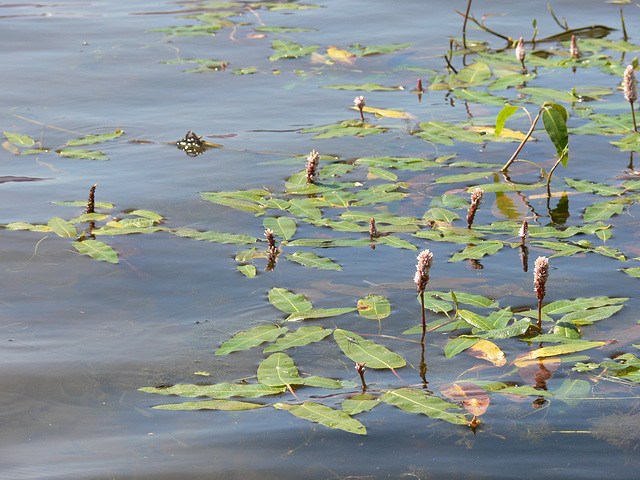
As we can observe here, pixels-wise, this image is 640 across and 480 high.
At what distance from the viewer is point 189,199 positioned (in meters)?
2.85

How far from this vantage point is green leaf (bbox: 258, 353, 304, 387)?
5.69ft

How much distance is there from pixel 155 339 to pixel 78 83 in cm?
294

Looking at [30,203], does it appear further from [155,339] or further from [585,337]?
[585,337]

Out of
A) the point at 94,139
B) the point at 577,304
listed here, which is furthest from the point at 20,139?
the point at 577,304

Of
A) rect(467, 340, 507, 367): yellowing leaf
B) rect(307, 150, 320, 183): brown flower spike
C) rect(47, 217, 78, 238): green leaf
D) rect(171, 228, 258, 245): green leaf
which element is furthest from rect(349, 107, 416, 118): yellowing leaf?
rect(467, 340, 507, 367): yellowing leaf

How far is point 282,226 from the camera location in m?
2.58

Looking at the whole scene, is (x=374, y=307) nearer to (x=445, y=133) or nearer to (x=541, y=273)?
(x=541, y=273)

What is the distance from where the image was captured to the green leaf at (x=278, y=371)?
173 cm

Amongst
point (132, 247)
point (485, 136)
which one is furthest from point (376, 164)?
point (132, 247)

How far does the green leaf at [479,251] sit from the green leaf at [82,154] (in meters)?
1.82

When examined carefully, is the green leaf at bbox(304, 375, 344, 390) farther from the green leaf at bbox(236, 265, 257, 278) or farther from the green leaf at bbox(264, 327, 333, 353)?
the green leaf at bbox(236, 265, 257, 278)

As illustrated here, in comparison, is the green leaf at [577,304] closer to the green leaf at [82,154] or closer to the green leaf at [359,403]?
the green leaf at [359,403]

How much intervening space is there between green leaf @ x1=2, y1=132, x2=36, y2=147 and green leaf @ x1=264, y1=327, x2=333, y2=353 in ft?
7.03

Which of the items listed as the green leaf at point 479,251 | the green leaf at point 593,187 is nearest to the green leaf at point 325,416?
the green leaf at point 479,251
